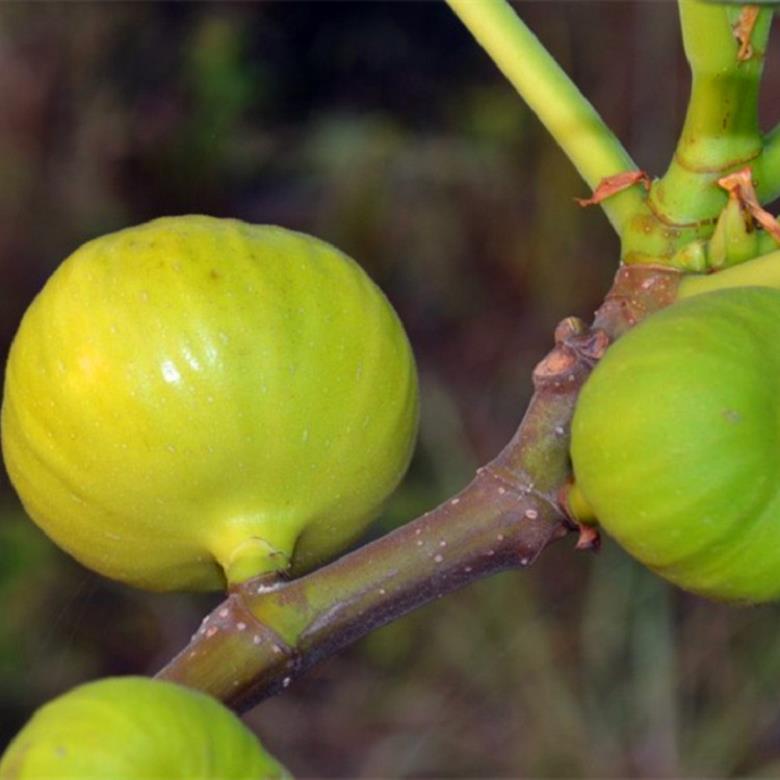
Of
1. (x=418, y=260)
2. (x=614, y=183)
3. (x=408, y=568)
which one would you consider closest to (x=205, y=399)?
(x=408, y=568)

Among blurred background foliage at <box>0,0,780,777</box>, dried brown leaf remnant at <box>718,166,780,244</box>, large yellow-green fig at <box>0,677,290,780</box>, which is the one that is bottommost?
blurred background foliage at <box>0,0,780,777</box>

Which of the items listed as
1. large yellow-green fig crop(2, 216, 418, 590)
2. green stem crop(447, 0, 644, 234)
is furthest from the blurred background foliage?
green stem crop(447, 0, 644, 234)

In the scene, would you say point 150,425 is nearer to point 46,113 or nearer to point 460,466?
point 460,466

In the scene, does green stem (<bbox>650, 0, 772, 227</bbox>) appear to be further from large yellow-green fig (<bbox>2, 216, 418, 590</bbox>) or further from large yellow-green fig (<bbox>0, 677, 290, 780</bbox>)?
large yellow-green fig (<bbox>0, 677, 290, 780</bbox>)

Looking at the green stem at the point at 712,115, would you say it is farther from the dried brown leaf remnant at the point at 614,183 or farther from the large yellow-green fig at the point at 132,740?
the large yellow-green fig at the point at 132,740

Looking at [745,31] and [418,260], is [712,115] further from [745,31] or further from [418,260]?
[418,260]

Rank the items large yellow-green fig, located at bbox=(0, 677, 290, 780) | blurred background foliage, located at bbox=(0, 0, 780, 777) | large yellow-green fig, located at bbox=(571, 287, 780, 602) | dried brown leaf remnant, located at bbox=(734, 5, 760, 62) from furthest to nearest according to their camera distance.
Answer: blurred background foliage, located at bbox=(0, 0, 780, 777), dried brown leaf remnant, located at bbox=(734, 5, 760, 62), large yellow-green fig, located at bbox=(571, 287, 780, 602), large yellow-green fig, located at bbox=(0, 677, 290, 780)

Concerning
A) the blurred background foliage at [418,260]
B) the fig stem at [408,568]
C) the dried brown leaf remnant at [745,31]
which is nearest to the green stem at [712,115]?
the dried brown leaf remnant at [745,31]
